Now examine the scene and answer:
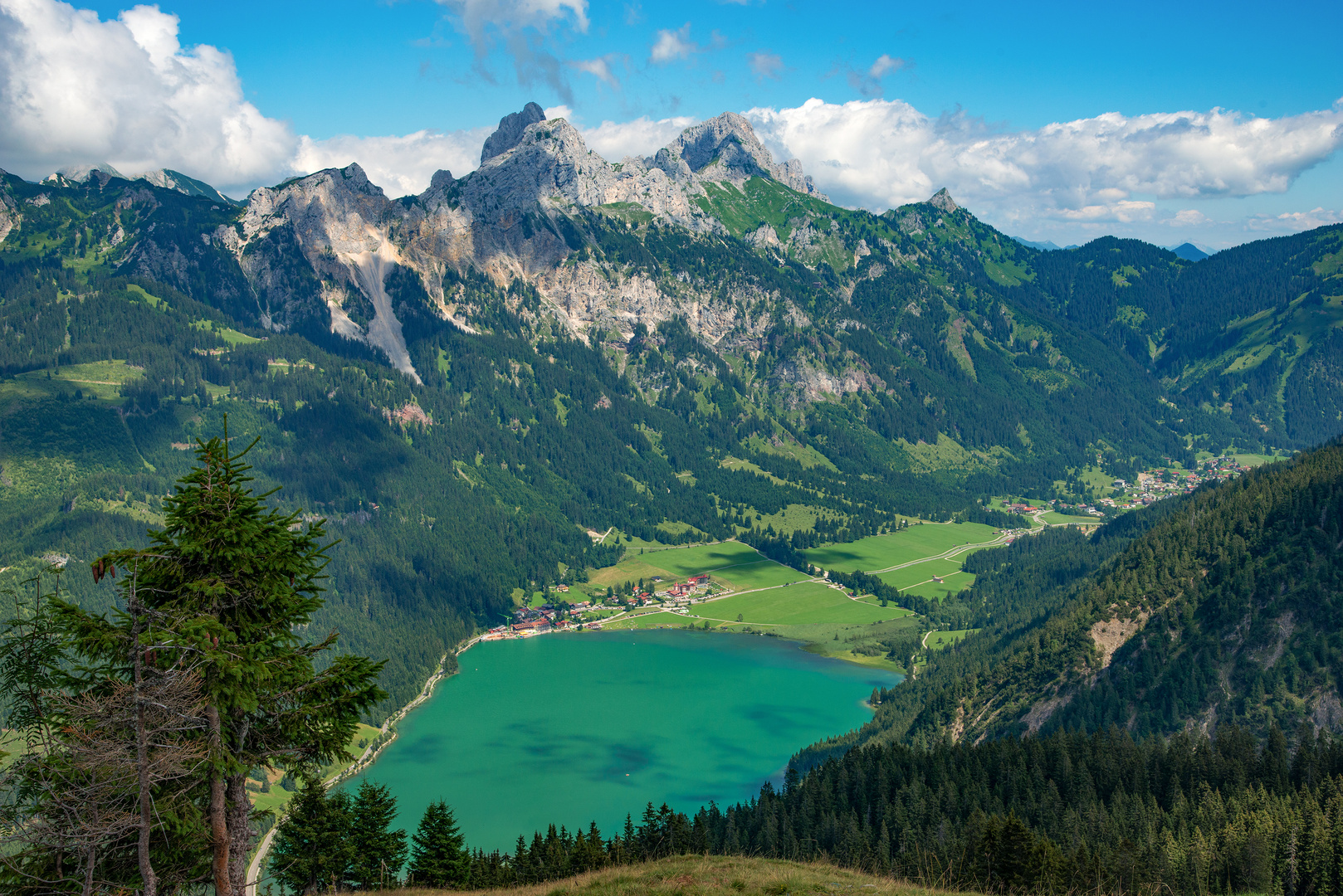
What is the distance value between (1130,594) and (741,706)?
69.7 metres

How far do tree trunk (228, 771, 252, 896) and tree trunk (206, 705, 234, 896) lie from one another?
345mm

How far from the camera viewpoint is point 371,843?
4591 centimetres

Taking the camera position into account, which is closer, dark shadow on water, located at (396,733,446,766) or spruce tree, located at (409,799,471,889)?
spruce tree, located at (409,799,471,889)

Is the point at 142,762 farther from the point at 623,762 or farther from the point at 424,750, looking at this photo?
the point at 424,750

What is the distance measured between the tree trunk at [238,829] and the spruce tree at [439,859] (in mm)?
27961

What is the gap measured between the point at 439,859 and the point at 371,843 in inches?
190

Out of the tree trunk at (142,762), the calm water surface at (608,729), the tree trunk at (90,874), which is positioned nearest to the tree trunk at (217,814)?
the tree trunk at (142,762)

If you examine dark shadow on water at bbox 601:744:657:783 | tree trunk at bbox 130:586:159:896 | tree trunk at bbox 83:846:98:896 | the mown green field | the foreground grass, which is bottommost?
dark shadow on water at bbox 601:744:657:783

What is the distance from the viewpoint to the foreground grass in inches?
973

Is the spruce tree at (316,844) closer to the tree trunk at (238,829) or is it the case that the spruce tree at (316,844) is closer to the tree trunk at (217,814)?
the tree trunk at (238,829)

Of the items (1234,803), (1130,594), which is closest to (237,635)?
(1234,803)

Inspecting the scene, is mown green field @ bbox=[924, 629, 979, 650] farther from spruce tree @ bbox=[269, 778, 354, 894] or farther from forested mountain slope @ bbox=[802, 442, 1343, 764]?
spruce tree @ bbox=[269, 778, 354, 894]

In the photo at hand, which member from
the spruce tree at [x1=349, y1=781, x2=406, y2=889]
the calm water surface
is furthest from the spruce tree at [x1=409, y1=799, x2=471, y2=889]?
the calm water surface

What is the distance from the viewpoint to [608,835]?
109250mm
